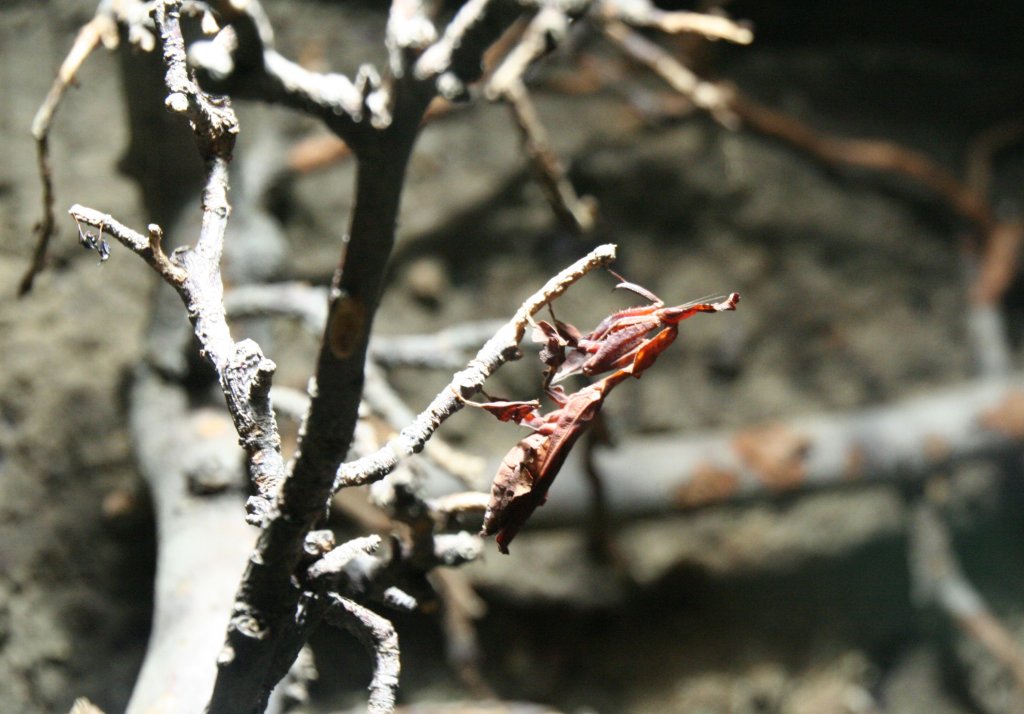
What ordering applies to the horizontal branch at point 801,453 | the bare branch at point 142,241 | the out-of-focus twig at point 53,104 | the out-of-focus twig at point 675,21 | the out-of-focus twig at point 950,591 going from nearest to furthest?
the bare branch at point 142,241
the out-of-focus twig at point 53,104
the out-of-focus twig at point 675,21
the horizontal branch at point 801,453
the out-of-focus twig at point 950,591

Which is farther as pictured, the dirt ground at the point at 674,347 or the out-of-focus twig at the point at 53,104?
the dirt ground at the point at 674,347

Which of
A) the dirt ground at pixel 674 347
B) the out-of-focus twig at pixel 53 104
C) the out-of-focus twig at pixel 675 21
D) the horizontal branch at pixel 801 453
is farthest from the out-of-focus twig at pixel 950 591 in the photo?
the out-of-focus twig at pixel 53 104

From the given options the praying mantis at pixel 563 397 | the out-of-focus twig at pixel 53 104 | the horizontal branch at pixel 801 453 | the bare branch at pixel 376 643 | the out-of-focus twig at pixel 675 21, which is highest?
the out-of-focus twig at pixel 675 21

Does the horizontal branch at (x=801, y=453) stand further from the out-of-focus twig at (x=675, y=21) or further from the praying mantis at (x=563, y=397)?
the praying mantis at (x=563, y=397)

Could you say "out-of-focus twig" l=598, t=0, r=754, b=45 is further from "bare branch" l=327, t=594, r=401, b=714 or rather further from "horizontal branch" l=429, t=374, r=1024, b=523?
"bare branch" l=327, t=594, r=401, b=714

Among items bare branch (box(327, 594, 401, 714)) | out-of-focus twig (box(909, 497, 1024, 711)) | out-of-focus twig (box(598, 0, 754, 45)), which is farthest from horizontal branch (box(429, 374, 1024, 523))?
bare branch (box(327, 594, 401, 714))

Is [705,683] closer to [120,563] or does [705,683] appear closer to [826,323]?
[826,323]
